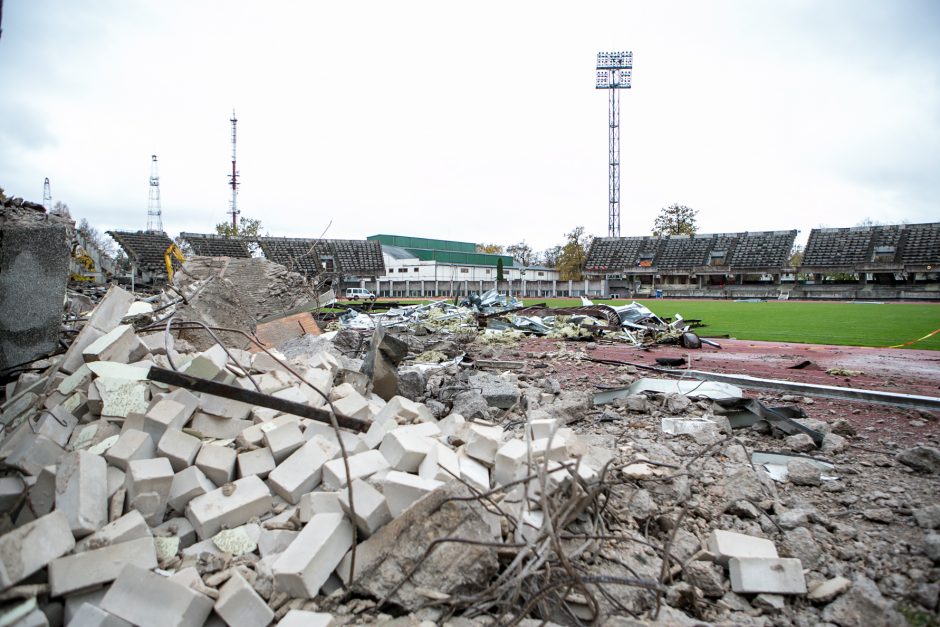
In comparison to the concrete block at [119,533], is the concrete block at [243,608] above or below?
below

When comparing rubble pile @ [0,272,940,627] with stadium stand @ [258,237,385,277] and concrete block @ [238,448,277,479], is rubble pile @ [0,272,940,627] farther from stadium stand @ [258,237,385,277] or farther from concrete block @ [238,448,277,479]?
stadium stand @ [258,237,385,277]

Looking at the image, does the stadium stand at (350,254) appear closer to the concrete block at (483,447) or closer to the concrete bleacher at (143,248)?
the concrete bleacher at (143,248)

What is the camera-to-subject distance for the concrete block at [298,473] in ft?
8.00

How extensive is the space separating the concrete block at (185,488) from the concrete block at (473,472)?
49.3 inches

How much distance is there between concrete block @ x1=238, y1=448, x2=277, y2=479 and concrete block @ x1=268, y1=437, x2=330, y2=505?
0.07 metres

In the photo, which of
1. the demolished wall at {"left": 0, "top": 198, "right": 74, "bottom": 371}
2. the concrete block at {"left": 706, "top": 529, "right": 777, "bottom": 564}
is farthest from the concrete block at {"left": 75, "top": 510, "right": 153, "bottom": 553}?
the concrete block at {"left": 706, "top": 529, "right": 777, "bottom": 564}

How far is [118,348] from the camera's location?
315 centimetres

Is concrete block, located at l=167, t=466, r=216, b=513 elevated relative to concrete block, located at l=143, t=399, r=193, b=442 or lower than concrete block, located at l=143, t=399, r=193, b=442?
lower

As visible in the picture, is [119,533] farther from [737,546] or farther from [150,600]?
[737,546]

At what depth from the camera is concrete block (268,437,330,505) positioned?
2.44 metres

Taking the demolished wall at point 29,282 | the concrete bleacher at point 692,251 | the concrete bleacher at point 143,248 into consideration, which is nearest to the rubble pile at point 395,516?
the demolished wall at point 29,282

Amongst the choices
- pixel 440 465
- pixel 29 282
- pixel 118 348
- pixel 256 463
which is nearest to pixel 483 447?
pixel 440 465

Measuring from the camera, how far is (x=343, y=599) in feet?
6.42

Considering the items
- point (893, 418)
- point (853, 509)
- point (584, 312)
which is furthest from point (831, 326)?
point (853, 509)
